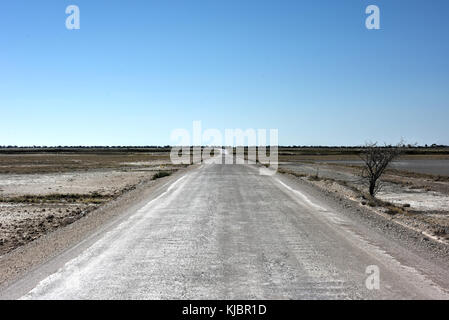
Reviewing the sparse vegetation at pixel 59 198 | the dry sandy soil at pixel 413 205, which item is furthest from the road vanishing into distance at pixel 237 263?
the sparse vegetation at pixel 59 198

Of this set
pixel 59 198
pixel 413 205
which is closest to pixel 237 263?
pixel 413 205

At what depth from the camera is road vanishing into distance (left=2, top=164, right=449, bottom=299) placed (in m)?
6.30

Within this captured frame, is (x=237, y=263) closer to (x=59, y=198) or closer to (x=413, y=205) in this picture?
(x=413, y=205)

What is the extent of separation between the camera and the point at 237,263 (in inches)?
312

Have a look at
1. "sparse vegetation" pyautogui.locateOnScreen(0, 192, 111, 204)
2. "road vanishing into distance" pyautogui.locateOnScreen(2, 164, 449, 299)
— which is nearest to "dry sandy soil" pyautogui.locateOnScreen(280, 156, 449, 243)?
"road vanishing into distance" pyautogui.locateOnScreen(2, 164, 449, 299)

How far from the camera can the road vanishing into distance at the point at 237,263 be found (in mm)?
6297

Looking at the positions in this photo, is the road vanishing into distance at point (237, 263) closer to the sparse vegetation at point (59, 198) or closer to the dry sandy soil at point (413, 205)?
the dry sandy soil at point (413, 205)

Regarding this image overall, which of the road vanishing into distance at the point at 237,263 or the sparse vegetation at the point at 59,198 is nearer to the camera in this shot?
the road vanishing into distance at the point at 237,263

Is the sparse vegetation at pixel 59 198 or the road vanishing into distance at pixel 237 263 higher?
the road vanishing into distance at pixel 237 263

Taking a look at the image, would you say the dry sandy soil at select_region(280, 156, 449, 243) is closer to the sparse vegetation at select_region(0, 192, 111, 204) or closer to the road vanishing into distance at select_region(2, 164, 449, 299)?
the road vanishing into distance at select_region(2, 164, 449, 299)

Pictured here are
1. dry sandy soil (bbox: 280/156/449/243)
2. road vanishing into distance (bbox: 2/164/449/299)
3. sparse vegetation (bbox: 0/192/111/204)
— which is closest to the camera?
road vanishing into distance (bbox: 2/164/449/299)
